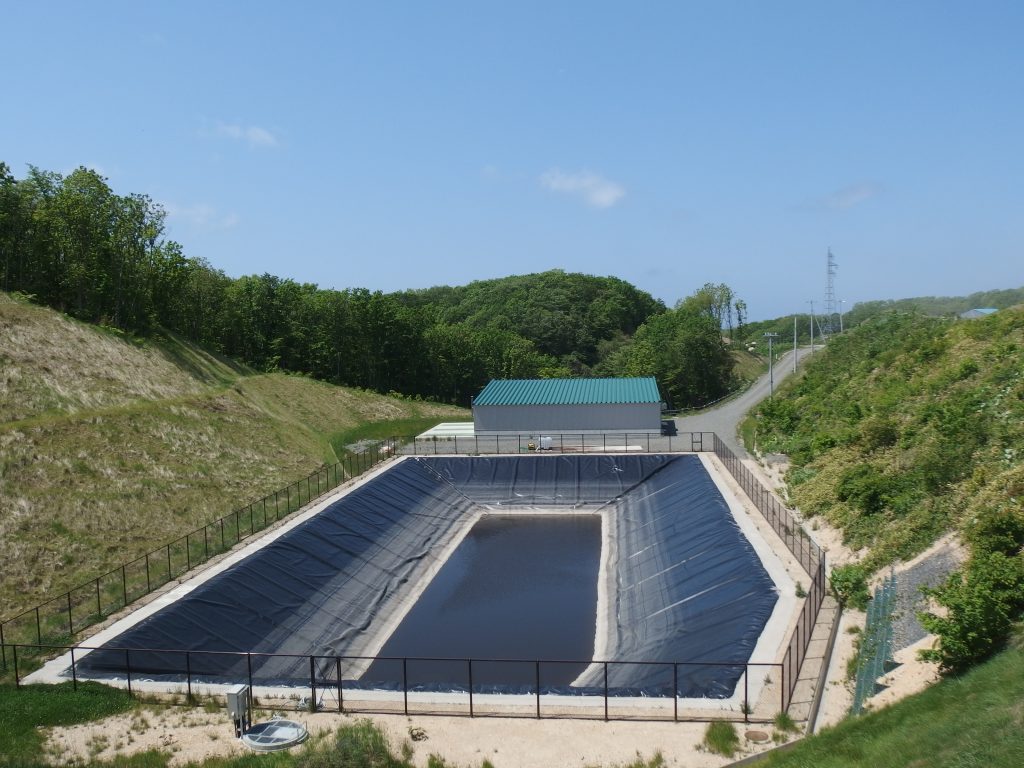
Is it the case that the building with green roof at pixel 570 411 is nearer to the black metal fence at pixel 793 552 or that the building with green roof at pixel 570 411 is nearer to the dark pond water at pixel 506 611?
the black metal fence at pixel 793 552

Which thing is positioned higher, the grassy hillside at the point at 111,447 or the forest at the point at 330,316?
the forest at the point at 330,316

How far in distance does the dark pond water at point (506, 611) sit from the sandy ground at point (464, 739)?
2.34 meters

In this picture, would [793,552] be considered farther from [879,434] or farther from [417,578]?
[417,578]

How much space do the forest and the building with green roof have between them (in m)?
24.9

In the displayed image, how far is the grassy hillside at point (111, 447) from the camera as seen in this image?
2677 centimetres

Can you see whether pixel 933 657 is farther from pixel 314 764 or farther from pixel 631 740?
pixel 314 764

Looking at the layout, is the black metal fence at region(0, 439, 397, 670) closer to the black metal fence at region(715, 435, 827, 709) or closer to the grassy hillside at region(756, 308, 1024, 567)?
the black metal fence at region(715, 435, 827, 709)

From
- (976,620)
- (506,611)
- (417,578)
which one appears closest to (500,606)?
A: (506,611)

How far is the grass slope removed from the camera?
1025 centimetres

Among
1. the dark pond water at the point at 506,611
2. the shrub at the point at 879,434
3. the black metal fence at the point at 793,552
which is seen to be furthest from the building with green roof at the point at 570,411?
the shrub at the point at 879,434

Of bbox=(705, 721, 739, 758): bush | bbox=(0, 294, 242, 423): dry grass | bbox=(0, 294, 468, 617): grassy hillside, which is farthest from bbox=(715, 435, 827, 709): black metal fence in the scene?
bbox=(0, 294, 242, 423): dry grass

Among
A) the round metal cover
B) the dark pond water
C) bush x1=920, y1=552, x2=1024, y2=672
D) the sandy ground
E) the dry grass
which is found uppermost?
the dry grass

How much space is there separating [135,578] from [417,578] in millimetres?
10075

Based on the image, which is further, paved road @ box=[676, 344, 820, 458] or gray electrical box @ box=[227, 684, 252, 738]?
paved road @ box=[676, 344, 820, 458]
